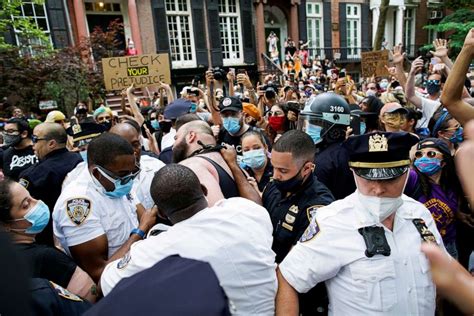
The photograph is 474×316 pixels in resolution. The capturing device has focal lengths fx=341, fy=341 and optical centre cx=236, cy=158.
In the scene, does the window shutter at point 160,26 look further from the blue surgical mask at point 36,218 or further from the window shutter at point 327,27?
the blue surgical mask at point 36,218

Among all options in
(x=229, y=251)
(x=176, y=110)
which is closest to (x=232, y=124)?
(x=176, y=110)

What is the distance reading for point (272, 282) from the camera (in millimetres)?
1460

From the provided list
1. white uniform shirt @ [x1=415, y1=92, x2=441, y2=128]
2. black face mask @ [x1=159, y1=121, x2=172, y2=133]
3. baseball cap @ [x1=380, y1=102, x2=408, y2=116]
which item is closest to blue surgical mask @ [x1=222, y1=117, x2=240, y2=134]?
black face mask @ [x1=159, y1=121, x2=172, y2=133]

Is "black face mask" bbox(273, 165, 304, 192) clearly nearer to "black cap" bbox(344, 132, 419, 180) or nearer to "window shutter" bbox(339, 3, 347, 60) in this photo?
"black cap" bbox(344, 132, 419, 180)

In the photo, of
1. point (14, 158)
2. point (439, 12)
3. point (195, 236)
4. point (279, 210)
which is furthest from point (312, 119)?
A: point (439, 12)

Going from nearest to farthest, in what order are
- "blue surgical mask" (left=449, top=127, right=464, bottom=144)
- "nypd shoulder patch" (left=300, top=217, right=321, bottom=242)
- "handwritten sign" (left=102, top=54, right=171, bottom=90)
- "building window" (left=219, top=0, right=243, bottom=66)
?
"nypd shoulder patch" (left=300, top=217, right=321, bottom=242) → "blue surgical mask" (left=449, top=127, right=464, bottom=144) → "handwritten sign" (left=102, top=54, right=171, bottom=90) → "building window" (left=219, top=0, right=243, bottom=66)

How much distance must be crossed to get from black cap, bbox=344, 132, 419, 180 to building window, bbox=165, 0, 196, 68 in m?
16.7

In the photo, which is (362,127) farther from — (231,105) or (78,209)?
(78,209)

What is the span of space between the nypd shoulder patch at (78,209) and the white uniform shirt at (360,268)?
1282mm

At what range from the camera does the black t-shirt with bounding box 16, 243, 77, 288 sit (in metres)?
1.77

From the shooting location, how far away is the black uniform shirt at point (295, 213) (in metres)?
2.00

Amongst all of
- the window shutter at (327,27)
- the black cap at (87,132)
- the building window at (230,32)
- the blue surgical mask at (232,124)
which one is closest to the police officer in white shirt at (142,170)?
the black cap at (87,132)

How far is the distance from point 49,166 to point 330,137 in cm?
263

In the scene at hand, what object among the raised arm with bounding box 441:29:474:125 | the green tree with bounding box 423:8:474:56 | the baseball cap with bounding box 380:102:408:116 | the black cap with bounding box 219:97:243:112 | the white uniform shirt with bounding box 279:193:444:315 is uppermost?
the green tree with bounding box 423:8:474:56
